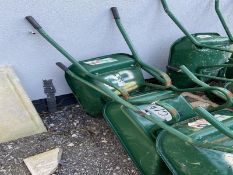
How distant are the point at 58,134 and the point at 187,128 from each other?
970 millimetres

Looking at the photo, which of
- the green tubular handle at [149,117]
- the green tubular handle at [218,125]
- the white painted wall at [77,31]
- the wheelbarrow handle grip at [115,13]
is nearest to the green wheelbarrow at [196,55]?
the white painted wall at [77,31]

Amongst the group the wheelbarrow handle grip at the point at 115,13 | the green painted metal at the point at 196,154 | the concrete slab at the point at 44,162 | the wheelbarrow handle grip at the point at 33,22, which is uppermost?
the wheelbarrow handle grip at the point at 33,22

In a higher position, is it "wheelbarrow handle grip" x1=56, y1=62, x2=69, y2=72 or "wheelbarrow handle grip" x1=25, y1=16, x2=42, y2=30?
"wheelbarrow handle grip" x1=25, y1=16, x2=42, y2=30

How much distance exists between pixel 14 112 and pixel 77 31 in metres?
0.74

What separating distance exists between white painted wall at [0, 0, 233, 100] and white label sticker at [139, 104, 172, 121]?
32.0 inches

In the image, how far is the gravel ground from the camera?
2133 millimetres

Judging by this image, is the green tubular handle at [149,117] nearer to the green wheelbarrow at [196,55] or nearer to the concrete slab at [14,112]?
the concrete slab at [14,112]

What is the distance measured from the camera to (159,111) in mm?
2080

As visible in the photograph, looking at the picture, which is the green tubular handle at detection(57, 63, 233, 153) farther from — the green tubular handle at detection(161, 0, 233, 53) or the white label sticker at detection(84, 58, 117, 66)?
the green tubular handle at detection(161, 0, 233, 53)

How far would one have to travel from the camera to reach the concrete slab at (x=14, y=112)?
7.45 feet

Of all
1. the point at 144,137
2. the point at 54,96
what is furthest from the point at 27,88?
the point at 144,137

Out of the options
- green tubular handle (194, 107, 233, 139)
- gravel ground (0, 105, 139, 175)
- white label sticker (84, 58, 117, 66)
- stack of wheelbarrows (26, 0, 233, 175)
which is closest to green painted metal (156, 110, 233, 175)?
stack of wheelbarrows (26, 0, 233, 175)

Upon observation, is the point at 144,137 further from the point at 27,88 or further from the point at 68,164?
the point at 27,88

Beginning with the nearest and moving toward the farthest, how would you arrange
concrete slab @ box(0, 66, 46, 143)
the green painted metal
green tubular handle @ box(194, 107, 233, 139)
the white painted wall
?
green tubular handle @ box(194, 107, 233, 139) < the green painted metal < concrete slab @ box(0, 66, 46, 143) < the white painted wall
